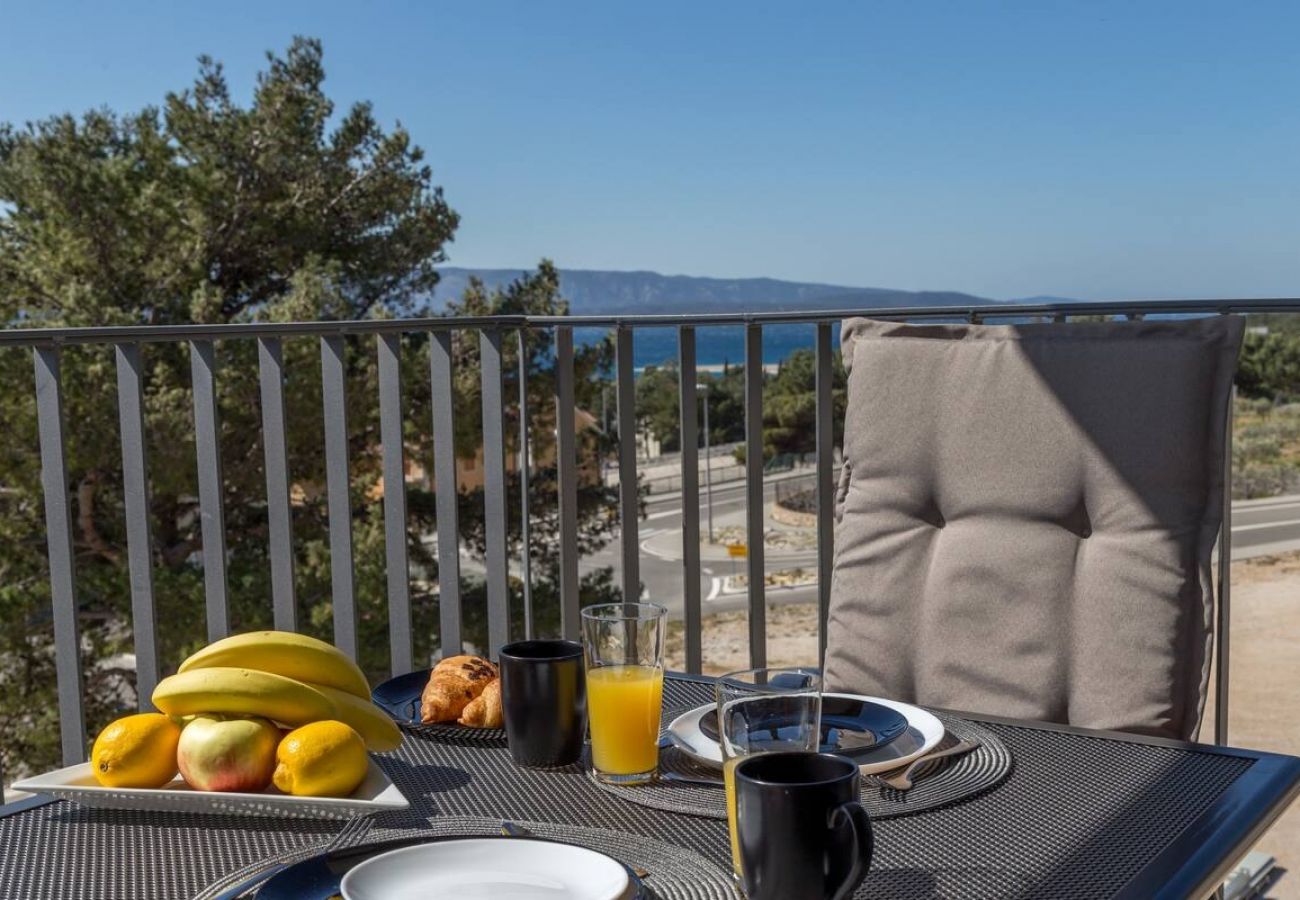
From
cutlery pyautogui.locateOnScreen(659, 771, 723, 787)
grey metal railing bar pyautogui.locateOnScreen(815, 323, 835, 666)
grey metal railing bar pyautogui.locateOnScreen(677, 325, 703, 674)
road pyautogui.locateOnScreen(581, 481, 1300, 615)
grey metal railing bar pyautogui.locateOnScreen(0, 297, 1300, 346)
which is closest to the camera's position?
cutlery pyautogui.locateOnScreen(659, 771, 723, 787)

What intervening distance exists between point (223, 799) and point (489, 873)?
0.23m

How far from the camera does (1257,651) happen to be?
19.3 meters

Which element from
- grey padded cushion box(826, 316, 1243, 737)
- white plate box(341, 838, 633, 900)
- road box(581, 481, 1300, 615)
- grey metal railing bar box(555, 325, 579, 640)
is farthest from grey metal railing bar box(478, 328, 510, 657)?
road box(581, 481, 1300, 615)

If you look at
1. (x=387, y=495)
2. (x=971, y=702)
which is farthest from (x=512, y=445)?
(x=971, y=702)

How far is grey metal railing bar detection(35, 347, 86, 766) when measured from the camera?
2084mm

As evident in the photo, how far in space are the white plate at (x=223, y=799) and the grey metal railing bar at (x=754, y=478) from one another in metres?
1.72

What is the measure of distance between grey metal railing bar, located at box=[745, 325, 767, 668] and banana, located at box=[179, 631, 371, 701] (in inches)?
63.1

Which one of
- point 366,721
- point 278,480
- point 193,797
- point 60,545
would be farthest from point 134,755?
point 278,480

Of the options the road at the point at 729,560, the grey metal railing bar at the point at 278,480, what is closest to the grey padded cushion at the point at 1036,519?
the grey metal railing bar at the point at 278,480

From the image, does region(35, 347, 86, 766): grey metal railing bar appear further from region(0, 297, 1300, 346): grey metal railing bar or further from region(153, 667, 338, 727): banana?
region(153, 667, 338, 727): banana

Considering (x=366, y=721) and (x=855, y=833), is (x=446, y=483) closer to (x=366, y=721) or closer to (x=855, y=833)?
(x=366, y=721)

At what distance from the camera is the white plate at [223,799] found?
0.85 meters

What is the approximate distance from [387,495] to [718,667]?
18.2 m

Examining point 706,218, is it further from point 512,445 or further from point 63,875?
point 63,875
